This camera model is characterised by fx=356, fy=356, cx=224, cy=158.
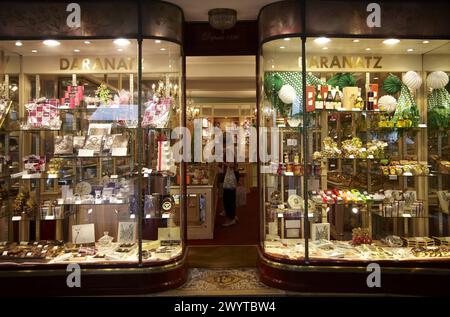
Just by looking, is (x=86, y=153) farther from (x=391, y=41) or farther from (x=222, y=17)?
(x=391, y=41)

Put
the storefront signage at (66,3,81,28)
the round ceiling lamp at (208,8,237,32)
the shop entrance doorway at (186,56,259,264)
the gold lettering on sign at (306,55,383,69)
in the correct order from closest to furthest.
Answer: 1. the storefront signage at (66,3,81,28)
2. the round ceiling lamp at (208,8,237,32)
3. the gold lettering on sign at (306,55,383,69)
4. the shop entrance doorway at (186,56,259,264)

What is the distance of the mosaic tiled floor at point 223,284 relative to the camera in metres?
3.84

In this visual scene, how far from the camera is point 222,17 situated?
160 inches

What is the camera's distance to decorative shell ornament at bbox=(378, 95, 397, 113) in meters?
4.21

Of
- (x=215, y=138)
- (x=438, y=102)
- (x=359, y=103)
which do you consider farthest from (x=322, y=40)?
(x=215, y=138)

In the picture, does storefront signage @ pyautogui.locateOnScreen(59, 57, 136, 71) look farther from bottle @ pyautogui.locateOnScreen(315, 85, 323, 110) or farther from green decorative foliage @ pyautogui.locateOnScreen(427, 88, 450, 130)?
green decorative foliage @ pyautogui.locateOnScreen(427, 88, 450, 130)

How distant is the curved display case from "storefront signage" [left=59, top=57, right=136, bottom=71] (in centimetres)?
1

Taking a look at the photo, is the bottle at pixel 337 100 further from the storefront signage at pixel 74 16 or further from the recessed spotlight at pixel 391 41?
the storefront signage at pixel 74 16

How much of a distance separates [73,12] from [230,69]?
12.4 feet

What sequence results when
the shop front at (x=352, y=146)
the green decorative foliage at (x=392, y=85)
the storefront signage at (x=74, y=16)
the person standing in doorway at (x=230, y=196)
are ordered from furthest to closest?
the person standing in doorway at (x=230, y=196) < the green decorative foliage at (x=392, y=85) < the shop front at (x=352, y=146) < the storefront signage at (x=74, y=16)

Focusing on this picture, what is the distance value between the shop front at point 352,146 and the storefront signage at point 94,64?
1.65 m

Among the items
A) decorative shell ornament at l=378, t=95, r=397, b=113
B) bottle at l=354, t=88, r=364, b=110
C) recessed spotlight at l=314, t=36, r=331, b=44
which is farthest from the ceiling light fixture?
decorative shell ornament at l=378, t=95, r=397, b=113

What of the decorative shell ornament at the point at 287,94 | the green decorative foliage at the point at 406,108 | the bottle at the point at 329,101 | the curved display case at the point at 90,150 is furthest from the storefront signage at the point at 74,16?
the green decorative foliage at the point at 406,108

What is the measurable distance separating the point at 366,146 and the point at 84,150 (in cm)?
330
